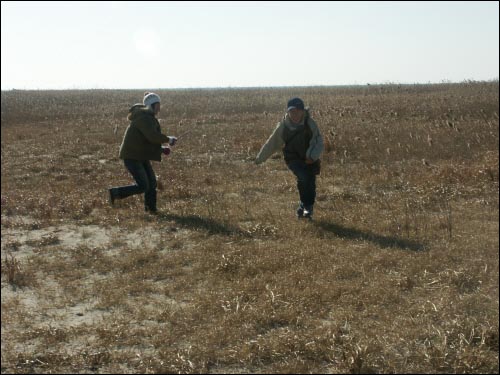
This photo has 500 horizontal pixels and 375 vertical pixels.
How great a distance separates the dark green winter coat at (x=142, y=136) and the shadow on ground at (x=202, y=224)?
1.07m

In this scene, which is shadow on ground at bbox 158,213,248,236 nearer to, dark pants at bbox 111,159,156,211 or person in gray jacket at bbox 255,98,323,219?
dark pants at bbox 111,159,156,211

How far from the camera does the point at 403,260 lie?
18.5 ft

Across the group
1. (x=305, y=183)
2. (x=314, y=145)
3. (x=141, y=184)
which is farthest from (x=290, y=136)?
(x=141, y=184)

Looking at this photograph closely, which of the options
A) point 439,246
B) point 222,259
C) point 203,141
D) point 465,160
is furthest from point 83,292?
point 203,141

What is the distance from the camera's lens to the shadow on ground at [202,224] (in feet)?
23.0

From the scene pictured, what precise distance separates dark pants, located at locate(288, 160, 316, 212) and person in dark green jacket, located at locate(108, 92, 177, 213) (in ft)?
6.55

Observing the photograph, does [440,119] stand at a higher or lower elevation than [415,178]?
higher

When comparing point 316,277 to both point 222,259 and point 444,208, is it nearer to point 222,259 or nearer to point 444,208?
point 222,259

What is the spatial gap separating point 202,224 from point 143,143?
5.55 feet

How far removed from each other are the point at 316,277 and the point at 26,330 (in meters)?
2.84

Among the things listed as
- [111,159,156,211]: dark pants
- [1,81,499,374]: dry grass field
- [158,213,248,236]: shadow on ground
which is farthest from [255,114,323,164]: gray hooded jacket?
[111,159,156,211]: dark pants

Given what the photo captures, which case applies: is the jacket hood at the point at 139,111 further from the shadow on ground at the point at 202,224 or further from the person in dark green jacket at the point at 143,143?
the shadow on ground at the point at 202,224

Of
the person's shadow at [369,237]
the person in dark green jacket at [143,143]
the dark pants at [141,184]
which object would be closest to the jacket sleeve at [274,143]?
the person's shadow at [369,237]

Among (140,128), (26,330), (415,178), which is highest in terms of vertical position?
(140,128)
